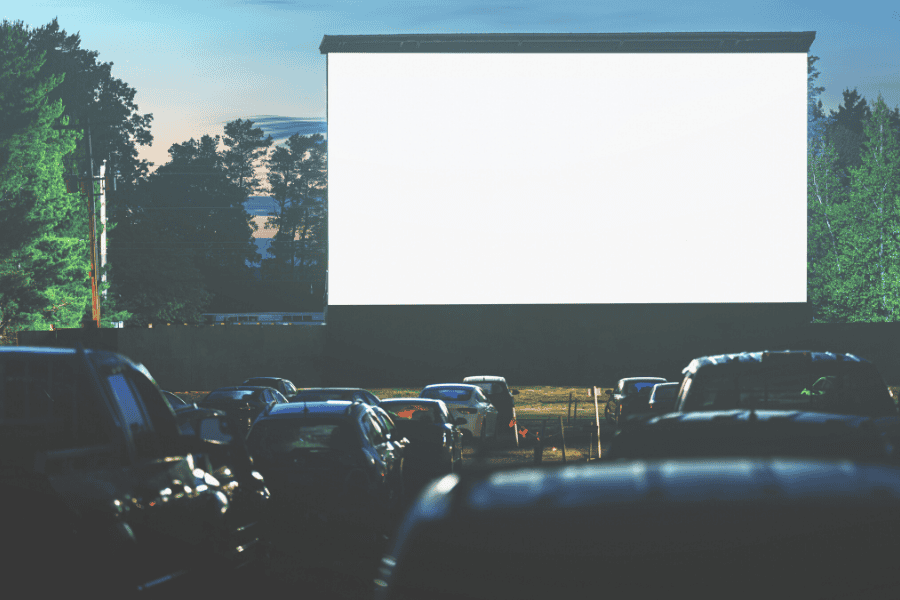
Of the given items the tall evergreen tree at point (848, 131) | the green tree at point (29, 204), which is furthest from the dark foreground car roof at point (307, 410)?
the tall evergreen tree at point (848, 131)

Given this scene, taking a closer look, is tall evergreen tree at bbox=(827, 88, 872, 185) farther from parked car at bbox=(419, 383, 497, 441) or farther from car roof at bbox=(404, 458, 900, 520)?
car roof at bbox=(404, 458, 900, 520)

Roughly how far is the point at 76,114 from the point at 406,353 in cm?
4705

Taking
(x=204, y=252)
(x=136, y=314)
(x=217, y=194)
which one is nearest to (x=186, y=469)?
(x=136, y=314)

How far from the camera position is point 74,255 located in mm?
46875

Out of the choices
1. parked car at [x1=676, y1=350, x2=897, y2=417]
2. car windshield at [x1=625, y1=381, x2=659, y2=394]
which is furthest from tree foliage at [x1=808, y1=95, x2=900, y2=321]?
parked car at [x1=676, y1=350, x2=897, y2=417]

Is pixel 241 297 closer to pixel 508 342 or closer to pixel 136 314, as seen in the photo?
pixel 136 314

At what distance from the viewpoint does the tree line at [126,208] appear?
45.3m

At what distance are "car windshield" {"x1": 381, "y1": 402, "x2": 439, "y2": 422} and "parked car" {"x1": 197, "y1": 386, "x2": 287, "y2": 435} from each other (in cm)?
425

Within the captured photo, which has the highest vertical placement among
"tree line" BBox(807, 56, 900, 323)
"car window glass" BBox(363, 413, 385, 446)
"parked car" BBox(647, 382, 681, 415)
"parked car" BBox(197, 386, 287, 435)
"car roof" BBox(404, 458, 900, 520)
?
"tree line" BBox(807, 56, 900, 323)

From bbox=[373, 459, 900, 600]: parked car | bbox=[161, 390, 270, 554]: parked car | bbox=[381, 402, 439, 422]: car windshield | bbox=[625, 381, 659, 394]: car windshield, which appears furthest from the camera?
bbox=[625, 381, 659, 394]: car windshield

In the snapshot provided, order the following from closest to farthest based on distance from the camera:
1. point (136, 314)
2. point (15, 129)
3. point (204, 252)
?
point (15, 129) < point (136, 314) < point (204, 252)

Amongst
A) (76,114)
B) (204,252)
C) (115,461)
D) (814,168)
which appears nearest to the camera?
(115,461)

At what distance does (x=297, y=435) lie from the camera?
436 inches

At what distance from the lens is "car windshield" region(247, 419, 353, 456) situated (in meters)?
10.8
